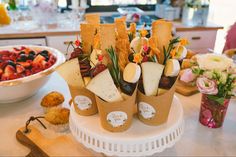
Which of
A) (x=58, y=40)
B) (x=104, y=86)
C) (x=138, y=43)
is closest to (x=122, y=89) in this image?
(x=104, y=86)

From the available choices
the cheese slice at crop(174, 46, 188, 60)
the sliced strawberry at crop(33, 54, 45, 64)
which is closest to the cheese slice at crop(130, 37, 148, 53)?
the cheese slice at crop(174, 46, 188, 60)

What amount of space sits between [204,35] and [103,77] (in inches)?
83.9

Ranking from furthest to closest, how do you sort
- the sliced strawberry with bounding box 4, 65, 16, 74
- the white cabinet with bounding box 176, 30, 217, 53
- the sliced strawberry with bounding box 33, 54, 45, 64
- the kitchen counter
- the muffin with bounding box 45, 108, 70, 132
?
the white cabinet with bounding box 176, 30, 217, 53, the kitchen counter, the sliced strawberry with bounding box 33, 54, 45, 64, the sliced strawberry with bounding box 4, 65, 16, 74, the muffin with bounding box 45, 108, 70, 132

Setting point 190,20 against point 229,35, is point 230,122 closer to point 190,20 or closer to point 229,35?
point 229,35

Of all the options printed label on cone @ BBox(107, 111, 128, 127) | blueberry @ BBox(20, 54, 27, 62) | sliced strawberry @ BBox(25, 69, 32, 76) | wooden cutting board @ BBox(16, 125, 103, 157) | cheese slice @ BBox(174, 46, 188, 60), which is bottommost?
wooden cutting board @ BBox(16, 125, 103, 157)

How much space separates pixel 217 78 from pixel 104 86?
1.33 feet

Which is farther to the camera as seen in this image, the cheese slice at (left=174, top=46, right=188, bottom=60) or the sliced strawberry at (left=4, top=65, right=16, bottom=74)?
the sliced strawberry at (left=4, top=65, right=16, bottom=74)

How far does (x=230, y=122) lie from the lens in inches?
37.4

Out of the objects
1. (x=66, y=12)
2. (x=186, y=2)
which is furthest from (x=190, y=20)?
(x=66, y=12)

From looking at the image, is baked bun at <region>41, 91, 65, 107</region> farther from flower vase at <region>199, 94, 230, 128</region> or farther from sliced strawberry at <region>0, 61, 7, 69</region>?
flower vase at <region>199, 94, 230, 128</region>

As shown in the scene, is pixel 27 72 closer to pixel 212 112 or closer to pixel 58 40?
pixel 212 112

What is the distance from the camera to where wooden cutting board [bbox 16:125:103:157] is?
0.78m

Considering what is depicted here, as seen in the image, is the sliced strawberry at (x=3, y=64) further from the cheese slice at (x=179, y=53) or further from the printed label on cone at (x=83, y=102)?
the cheese slice at (x=179, y=53)

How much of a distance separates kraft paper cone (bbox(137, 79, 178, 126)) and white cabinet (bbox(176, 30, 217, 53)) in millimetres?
1848
